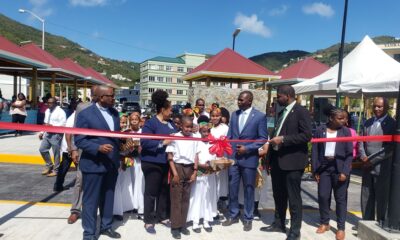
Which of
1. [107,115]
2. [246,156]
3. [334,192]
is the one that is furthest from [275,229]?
[107,115]

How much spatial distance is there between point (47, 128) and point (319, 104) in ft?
66.6

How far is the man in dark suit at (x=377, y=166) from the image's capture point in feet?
15.7

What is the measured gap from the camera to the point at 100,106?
4406 millimetres

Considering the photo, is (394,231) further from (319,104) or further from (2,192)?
(319,104)

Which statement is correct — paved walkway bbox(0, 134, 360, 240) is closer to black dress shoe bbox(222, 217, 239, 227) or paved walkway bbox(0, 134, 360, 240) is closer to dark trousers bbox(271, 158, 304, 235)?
black dress shoe bbox(222, 217, 239, 227)

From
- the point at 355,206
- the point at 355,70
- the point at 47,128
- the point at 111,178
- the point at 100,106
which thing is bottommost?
the point at 355,206

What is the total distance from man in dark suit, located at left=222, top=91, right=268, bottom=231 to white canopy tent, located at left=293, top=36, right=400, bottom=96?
16.2ft

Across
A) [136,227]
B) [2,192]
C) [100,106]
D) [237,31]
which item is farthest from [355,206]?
[237,31]

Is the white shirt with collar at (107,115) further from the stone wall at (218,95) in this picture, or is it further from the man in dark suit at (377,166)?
the stone wall at (218,95)

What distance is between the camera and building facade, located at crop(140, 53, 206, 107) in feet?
275

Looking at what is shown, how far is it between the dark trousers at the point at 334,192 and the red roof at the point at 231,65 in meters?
15.7

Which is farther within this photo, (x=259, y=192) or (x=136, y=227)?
(x=259, y=192)

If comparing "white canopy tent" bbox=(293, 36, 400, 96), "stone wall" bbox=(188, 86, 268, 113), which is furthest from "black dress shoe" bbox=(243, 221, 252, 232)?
"stone wall" bbox=(188, 86, 268, 113)

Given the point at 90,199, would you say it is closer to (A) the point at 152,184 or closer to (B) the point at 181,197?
(A) the point at 152,184
